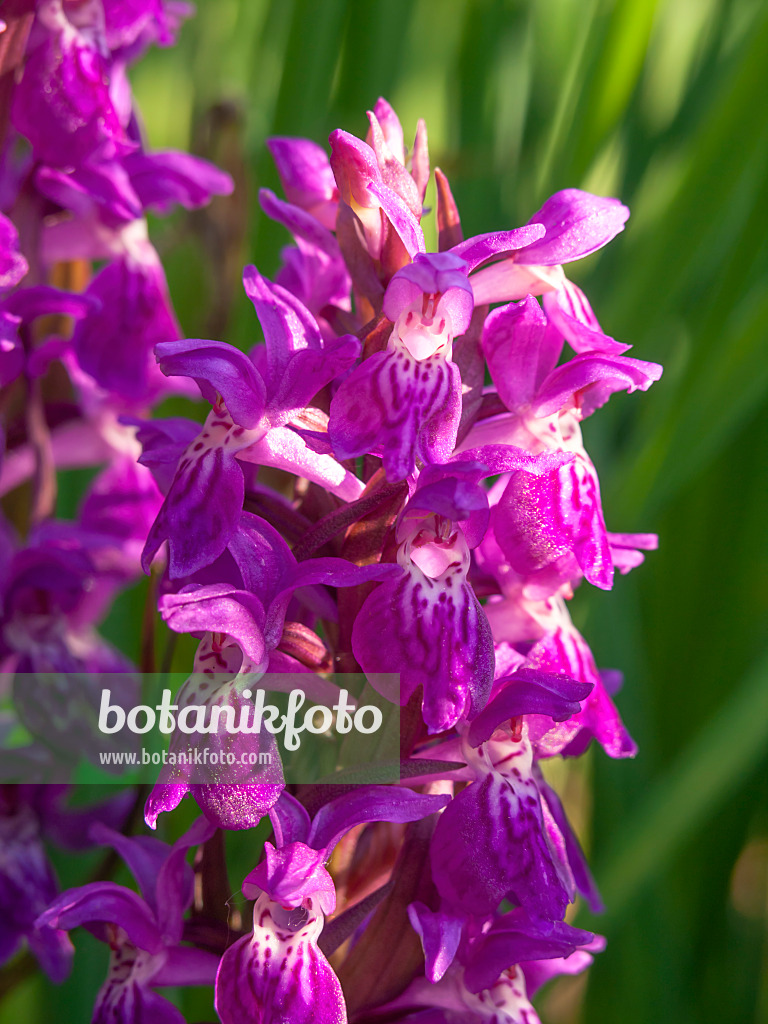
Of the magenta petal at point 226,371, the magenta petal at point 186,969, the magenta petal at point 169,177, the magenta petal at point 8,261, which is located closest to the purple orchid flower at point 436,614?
the magenta petal at point 226,371

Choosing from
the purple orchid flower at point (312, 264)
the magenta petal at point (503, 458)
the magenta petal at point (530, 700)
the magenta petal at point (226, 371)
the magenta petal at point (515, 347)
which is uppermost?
A: the purple orchid flower at point (312, 264)

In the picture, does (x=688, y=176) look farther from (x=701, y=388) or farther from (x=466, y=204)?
(x=466, y=204)

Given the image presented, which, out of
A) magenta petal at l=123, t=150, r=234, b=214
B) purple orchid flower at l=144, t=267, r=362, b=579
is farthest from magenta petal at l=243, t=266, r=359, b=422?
magenta petal at l=123, t=150, r=234, b=214

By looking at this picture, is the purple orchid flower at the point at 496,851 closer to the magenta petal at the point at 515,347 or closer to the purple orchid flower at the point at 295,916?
the purple orchid flower at the point at 295,916

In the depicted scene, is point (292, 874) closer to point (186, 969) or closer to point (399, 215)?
point (186, 969)

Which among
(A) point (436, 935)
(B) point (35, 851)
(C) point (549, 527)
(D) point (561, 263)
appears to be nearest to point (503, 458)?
(C) point (549, 527)

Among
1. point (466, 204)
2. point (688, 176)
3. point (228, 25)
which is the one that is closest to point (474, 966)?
point (688, 176)

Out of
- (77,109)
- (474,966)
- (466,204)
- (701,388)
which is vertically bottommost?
(474,966)

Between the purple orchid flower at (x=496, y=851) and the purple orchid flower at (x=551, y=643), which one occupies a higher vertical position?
the purple orchid flower at (x=551, y=643)
